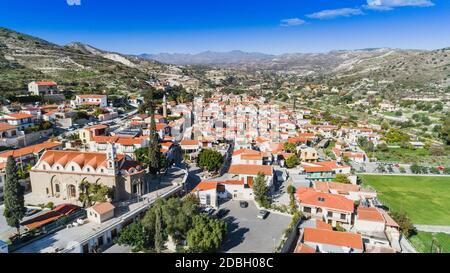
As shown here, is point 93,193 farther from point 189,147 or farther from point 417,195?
point 417,195

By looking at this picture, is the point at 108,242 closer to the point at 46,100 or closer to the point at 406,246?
the point at 406,246

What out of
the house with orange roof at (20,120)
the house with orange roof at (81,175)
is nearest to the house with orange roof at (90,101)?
the house with orange roof at (20,120)

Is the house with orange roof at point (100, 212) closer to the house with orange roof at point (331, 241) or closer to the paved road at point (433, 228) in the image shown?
the house with orange roof at point (331, 241)

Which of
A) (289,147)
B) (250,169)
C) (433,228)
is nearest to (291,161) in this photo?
(289,147)

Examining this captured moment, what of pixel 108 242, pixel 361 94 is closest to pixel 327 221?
pixel 108 242

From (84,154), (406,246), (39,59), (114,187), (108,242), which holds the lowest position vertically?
(406,246)

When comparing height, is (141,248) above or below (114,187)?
below
